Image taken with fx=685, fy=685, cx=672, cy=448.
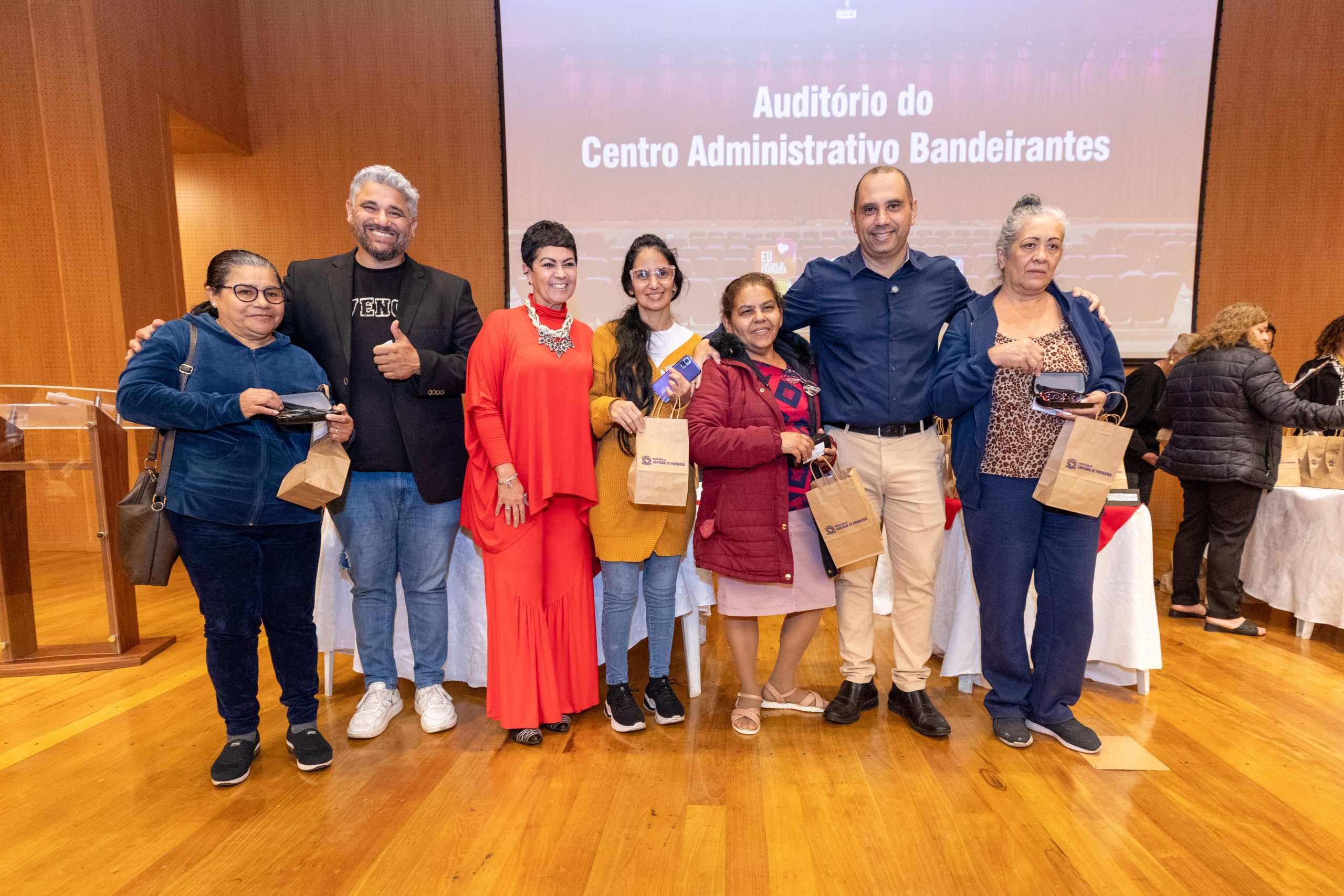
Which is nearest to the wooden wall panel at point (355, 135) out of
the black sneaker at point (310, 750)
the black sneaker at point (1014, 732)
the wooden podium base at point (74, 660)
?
the wooden podium base at point (74, 660)

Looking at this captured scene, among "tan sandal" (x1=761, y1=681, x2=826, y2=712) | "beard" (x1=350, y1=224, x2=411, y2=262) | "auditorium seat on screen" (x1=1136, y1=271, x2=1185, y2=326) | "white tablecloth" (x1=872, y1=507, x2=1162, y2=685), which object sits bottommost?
"tan sandal" (x1=761, y1=681, x2=826, y2=712)

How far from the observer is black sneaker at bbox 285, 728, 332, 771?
2.11 metres

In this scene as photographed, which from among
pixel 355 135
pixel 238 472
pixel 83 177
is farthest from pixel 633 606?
pixel 355 135

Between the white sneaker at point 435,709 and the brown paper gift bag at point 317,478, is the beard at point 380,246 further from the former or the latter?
the white sneaker at point 435,709

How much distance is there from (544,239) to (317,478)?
0.98 m

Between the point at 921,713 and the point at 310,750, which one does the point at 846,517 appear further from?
the point at 310,750

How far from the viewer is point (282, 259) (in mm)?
5969

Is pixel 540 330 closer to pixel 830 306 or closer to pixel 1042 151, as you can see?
pixel 830 306

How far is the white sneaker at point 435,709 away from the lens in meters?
2.38

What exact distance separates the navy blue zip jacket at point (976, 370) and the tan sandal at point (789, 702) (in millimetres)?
905

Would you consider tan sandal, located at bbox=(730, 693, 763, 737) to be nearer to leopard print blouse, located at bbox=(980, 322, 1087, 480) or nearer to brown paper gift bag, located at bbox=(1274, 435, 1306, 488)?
leopard print blouse, located at bbox=(980, 322, 1087, 480)

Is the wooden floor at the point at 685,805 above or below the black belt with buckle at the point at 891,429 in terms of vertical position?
below

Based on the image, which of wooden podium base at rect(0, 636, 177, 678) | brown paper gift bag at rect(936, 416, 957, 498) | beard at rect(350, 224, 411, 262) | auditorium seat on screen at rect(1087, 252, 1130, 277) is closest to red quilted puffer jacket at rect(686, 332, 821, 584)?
brown paper gift bag at rect(936, 416, 957, 498)

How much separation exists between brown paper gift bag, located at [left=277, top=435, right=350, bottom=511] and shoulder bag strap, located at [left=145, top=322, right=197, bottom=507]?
12.4 inches
